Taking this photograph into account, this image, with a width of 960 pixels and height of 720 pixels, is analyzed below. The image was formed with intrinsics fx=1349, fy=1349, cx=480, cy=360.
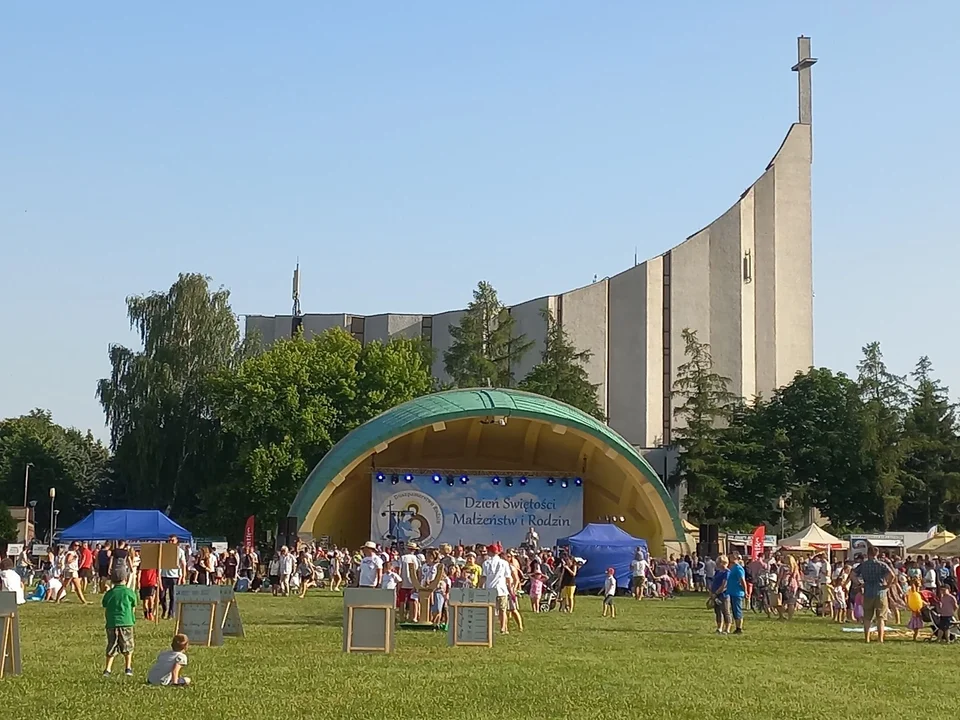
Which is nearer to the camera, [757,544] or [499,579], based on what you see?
[499,579]

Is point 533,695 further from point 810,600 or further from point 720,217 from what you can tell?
point 720,217

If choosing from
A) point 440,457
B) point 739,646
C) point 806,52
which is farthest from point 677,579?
point 806,52

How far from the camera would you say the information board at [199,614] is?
49.4 feet

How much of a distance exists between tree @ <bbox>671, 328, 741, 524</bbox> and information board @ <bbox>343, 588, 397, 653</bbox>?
34.8 meters

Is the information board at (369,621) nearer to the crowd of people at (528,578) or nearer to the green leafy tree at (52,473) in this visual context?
the crowd of people at (528,578)

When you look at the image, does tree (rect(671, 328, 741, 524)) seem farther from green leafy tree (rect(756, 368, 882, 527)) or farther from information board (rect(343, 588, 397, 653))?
information board (rect(343, 588, 397, 653))

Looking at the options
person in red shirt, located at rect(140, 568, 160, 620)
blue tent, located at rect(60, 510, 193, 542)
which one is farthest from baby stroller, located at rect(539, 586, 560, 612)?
blue tent, located at rect(60, 510, 193, 542)

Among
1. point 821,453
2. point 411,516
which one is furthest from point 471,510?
point 821,453

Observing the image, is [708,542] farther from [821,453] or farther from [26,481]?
[26,481]

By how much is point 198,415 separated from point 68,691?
40779 millimetres

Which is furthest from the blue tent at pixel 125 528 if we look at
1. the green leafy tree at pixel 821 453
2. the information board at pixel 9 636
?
the green leafy tree at pixel 821 453

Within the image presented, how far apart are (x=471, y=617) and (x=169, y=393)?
36730mm

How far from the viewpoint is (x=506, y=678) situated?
12.2 metres

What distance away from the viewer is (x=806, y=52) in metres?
58.4
